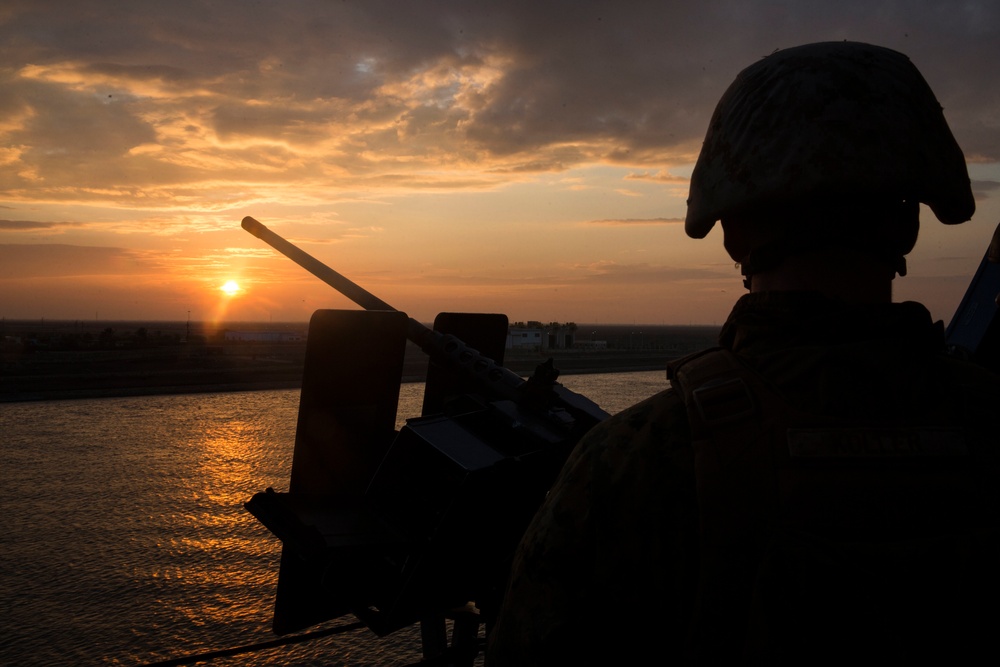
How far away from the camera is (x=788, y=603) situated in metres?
1.13

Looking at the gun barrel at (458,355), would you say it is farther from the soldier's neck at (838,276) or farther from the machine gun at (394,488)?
the soldier's neck at (838,276)

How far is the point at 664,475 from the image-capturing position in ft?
3.95

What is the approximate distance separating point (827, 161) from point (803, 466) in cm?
58

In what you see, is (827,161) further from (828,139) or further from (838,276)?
(838,276)

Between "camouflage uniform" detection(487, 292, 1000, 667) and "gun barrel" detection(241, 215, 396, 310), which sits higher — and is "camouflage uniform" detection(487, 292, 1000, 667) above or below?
below

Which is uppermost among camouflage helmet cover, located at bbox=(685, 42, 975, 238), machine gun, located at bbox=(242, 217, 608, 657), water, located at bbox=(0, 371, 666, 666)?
camouflage helmet cover, located at bbox=(685, 42, 975, 238)

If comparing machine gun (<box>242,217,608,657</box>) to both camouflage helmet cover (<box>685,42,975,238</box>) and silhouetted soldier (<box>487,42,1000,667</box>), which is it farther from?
camouflage helmet cover (<box>685,42,975,238</box>)

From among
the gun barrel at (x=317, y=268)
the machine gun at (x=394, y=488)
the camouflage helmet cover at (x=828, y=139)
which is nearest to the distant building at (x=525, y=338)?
the gun barrel at (x=317, y=268)

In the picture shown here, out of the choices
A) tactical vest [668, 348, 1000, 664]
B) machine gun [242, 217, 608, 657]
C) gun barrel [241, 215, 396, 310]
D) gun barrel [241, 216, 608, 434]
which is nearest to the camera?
tactical vest [668, 348, 1000, 664]

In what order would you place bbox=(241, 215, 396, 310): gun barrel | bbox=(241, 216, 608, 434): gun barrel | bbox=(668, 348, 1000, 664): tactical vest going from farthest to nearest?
bbox=(241, 215, 396, 310): gun barrel < bbox=(241, 216, 608, 434): gun barrel < bbox=(668, 348, 1000, 664): tactical vest

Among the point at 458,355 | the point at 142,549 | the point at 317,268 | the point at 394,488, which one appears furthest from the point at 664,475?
the point at 142,549

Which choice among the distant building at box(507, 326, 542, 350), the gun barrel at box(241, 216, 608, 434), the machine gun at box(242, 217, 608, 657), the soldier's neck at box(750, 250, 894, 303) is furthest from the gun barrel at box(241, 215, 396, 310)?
the distant building at box(507, 326, 542, 350)

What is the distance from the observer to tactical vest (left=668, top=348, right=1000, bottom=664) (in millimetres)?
1126

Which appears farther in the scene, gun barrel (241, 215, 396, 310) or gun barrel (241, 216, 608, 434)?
gun barrel (241, 215, 396, 310)
